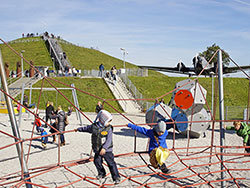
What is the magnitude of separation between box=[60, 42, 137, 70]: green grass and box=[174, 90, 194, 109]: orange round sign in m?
32.0

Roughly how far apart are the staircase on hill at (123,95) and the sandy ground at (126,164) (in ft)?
24.6

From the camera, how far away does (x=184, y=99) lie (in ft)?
31.0

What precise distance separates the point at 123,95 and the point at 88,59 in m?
24.8

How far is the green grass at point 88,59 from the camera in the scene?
4228cm

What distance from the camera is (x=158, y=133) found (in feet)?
15.7

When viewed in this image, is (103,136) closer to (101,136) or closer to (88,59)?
(101,136)

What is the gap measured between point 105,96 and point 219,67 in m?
16.7

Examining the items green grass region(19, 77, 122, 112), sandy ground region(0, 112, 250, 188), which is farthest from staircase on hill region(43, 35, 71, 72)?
sandy ground region(0, 112, 250, 188)

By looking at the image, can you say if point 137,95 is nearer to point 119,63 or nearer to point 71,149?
point 71,149

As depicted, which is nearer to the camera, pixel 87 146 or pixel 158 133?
pixel 158 133

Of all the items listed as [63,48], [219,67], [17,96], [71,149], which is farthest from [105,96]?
[63,48]

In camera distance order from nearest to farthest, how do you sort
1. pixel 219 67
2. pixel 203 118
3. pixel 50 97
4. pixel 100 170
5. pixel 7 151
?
1. pixel 100 170
2. pixel 219 67
3. pixel 7 151
4. pixel 203 118
5. pixel 50 97

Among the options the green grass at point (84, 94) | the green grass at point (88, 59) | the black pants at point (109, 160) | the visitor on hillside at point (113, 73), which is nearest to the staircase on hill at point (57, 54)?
the green grass at point (88, 59)

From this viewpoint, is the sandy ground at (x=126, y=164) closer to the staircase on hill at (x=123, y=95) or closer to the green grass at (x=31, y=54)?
the staircase on hill at (x=123, y=95)
